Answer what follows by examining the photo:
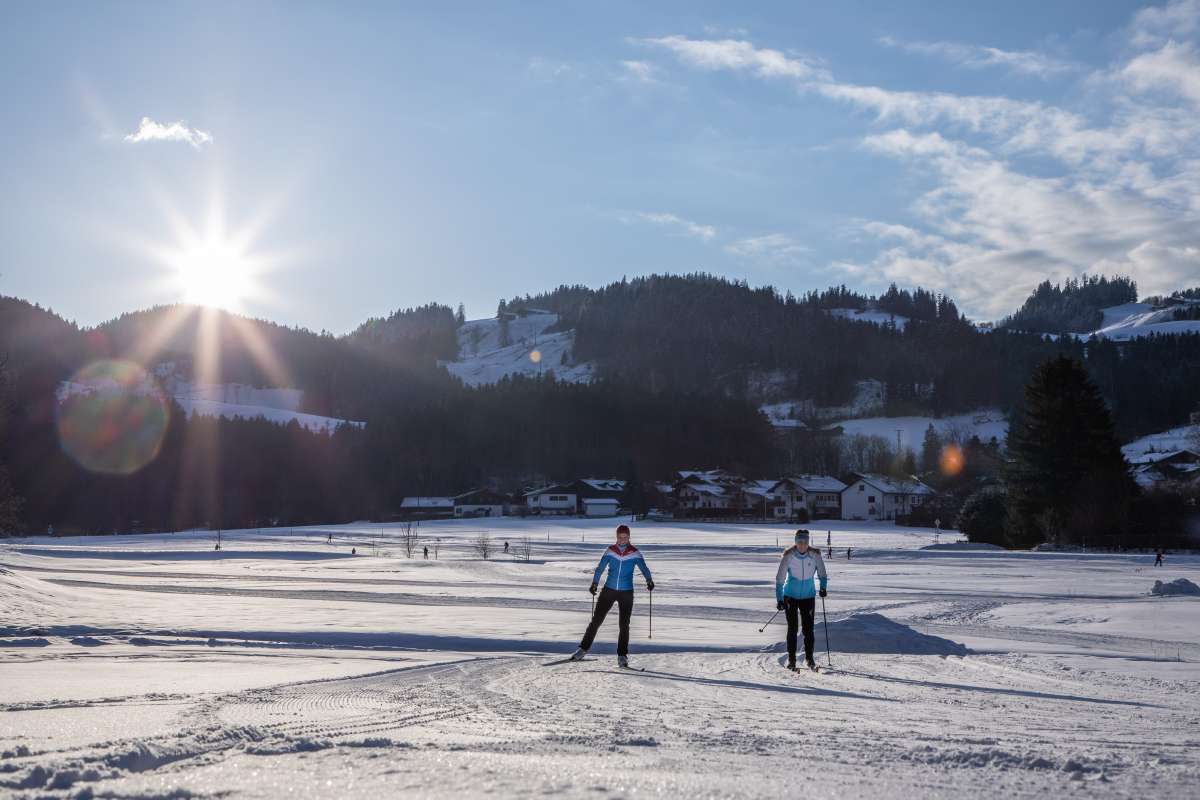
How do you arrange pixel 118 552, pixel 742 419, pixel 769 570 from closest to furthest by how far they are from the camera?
pixel 769 570, pixel 118 552, pixel 742 419

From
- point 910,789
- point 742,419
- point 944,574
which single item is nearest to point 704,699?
point 910,789

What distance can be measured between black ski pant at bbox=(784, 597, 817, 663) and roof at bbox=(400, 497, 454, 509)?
398 feet

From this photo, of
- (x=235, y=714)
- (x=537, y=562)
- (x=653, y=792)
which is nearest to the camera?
(x=653, y=792)

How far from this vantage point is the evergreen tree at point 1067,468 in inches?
1917

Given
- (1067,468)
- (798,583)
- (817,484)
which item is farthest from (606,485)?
(798,583)

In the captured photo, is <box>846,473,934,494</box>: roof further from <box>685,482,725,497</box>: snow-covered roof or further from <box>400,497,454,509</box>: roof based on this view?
<box>400,497,454,509</box>: roof

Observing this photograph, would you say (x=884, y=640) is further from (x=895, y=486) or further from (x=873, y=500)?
(x=895, y=486)

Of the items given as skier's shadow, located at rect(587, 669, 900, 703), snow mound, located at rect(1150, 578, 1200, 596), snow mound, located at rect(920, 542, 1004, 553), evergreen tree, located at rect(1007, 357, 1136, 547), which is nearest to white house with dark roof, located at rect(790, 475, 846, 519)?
snow mound, located at rect(920, 542, 1004, 553)

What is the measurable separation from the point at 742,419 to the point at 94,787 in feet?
550

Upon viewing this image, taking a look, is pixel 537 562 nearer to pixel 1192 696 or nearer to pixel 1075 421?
pixel 1075 421

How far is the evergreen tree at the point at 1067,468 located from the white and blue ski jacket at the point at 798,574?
4136cm

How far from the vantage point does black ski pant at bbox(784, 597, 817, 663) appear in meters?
12.2

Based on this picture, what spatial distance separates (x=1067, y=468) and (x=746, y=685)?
44889 millimetres

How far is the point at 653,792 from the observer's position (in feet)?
16.7
